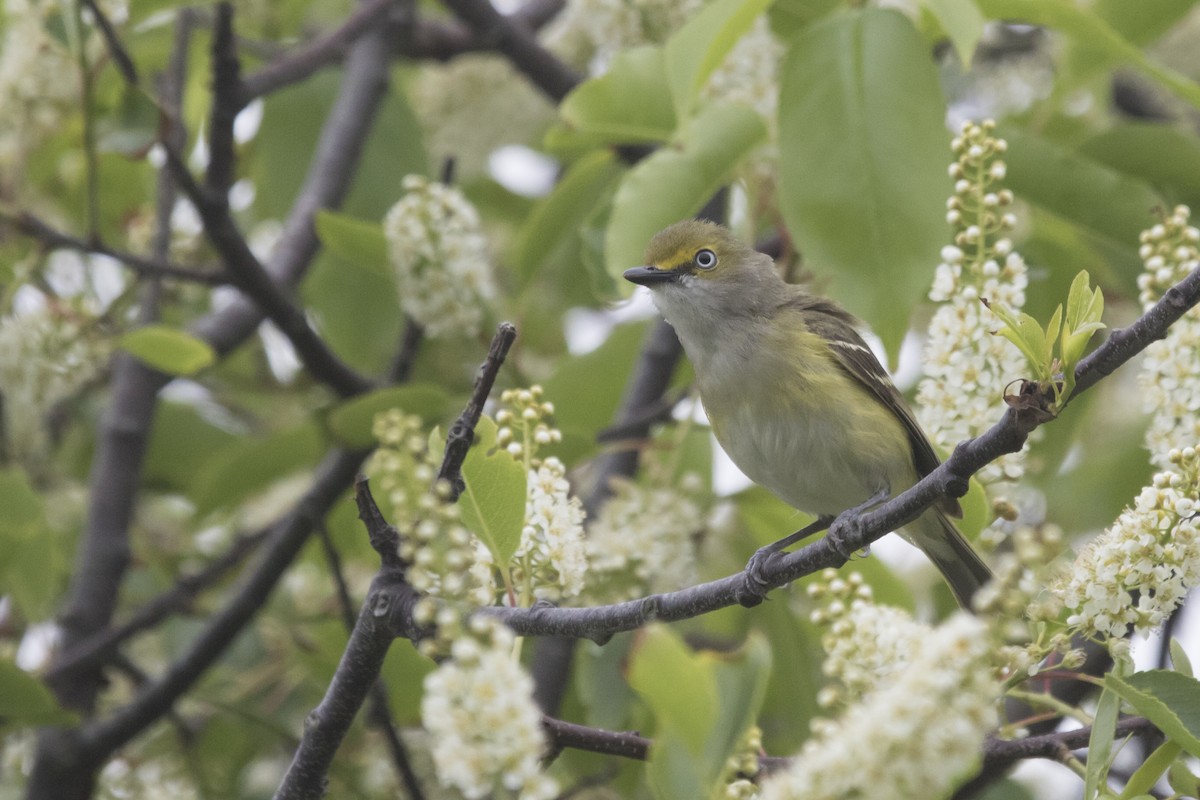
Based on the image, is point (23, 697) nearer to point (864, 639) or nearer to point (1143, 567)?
point (864, 639)

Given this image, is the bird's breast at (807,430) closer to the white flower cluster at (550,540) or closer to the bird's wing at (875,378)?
the bird's wing at (875,378)

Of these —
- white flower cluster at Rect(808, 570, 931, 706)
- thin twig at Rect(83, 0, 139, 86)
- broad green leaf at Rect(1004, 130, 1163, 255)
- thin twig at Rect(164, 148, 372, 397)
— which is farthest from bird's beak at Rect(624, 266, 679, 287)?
thin twig at Rect(83, 0, 139, 86)

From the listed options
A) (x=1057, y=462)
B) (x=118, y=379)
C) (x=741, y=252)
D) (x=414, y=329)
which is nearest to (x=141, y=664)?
(x=118, y=379)

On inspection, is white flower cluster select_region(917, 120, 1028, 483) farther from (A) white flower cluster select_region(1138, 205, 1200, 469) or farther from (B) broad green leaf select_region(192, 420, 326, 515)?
(B) broad green leaf select_region(192, 420, 326, 515)

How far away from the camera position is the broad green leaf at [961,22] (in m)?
3.09

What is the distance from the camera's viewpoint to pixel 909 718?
5.26 feet

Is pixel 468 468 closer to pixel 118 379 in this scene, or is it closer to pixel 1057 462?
pixel 1057 462

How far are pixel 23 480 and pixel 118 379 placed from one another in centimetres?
95

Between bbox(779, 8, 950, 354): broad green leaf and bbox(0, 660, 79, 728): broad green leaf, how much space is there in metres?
2.20

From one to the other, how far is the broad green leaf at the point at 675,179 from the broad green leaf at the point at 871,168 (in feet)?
1.22

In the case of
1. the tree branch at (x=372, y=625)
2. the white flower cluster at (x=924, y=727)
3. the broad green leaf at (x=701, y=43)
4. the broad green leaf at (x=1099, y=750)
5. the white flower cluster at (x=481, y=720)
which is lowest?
the broad green leaf at (x=1099, y=750)

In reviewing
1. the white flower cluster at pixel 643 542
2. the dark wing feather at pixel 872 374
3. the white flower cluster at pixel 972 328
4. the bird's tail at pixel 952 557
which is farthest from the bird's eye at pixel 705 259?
the white flower cluster at pixel 972 328

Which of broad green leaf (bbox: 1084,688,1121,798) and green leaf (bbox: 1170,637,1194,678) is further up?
broad green leaf (bbox: 1084,688,1121,798)

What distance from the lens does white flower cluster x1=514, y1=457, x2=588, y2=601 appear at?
2553 millimetres
